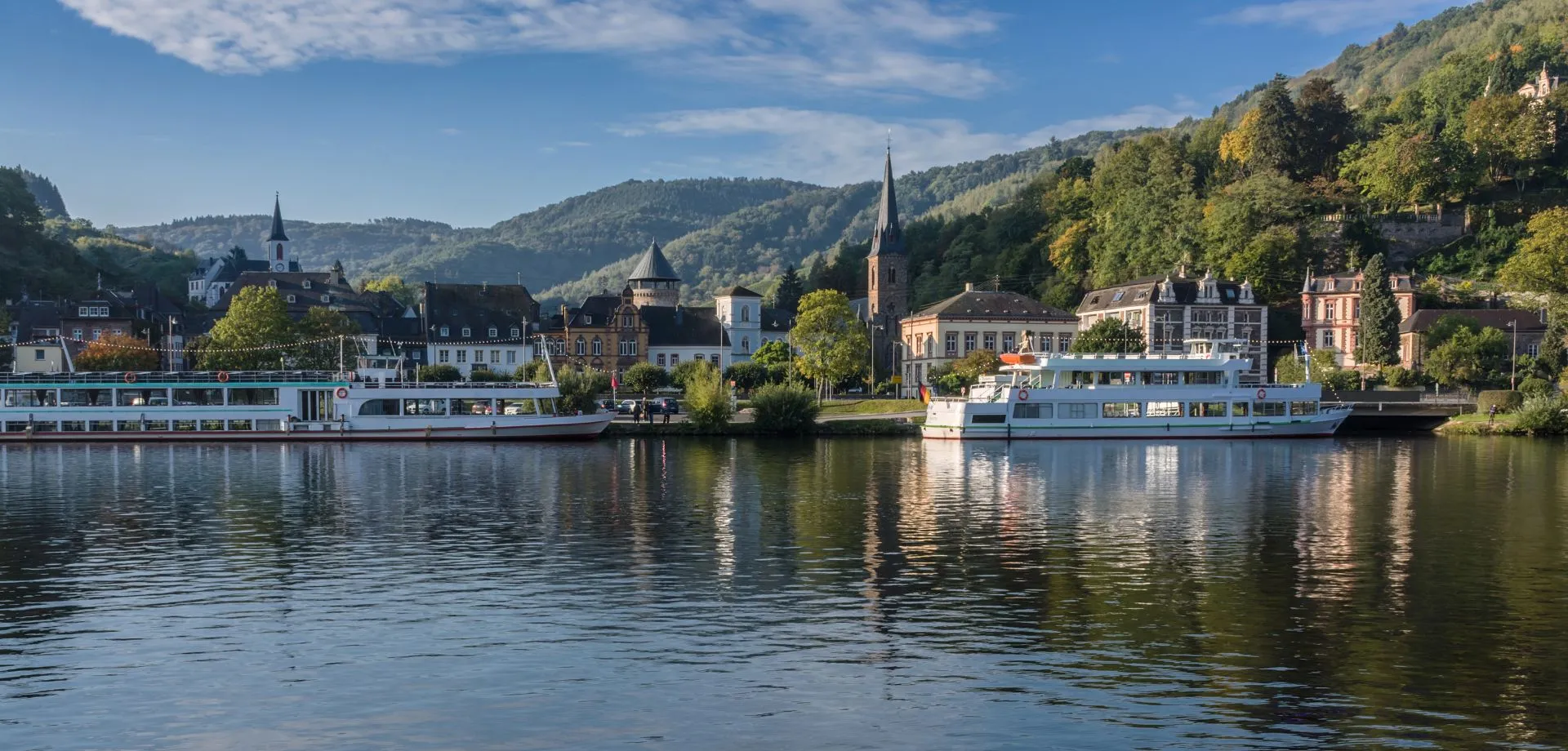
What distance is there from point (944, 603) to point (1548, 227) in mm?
104345

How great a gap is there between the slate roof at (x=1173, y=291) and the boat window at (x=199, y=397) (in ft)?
250

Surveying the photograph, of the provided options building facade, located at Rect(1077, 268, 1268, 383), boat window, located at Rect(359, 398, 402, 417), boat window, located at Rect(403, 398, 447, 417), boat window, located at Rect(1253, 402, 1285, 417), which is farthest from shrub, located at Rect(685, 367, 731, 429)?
building facade, located at Rect(1077, 268, 1268, 383)

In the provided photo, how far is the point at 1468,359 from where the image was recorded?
3858 inches

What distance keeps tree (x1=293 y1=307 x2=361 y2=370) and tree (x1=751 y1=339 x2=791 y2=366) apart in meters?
34.3

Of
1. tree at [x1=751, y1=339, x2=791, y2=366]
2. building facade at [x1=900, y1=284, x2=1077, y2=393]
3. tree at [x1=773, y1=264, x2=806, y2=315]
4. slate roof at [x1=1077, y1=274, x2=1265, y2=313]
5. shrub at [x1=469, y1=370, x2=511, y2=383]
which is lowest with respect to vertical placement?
shrub at [x1=469, y1=370, x2=511, y2=383]

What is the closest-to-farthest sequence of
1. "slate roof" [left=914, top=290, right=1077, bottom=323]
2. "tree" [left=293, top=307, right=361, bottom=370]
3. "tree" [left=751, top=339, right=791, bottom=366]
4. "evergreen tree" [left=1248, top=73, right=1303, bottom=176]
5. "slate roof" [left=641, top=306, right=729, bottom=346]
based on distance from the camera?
"tree" [left=293, top=307, right=361, bottom=370]
"tree" [left=751, top=339, right=791, bottom=366]
"slate roof" [left=914, top=290, right=1077, bottom=323]
"slate roof" [left=641, top=306, right=729, bottom=346]
"evergreen tree" [left=1248, top=73, right=1303, bottom=176]

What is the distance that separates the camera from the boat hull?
77312 millimetres

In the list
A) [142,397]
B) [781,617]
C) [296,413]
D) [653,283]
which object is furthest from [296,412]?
[653,283]

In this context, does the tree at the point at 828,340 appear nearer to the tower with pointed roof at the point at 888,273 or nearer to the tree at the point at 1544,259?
the tower with pointed roof at the point at 888,273

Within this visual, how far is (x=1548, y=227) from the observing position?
109312 mm

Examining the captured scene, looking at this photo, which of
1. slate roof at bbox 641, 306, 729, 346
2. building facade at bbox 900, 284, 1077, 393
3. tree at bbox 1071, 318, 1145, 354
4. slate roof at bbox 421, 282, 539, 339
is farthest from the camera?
slate roof at bbox 641, 306, 729, 346

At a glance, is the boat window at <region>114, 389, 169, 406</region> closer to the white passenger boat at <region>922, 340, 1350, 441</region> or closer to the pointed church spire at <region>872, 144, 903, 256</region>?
the white passenger boat at <region>922, 340, 1350, 441</region>

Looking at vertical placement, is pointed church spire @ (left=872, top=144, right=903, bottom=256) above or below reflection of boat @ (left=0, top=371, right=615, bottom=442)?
above

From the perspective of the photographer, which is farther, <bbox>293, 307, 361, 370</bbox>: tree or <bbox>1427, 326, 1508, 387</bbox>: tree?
<bbox>293, 307, 361, 370</bbox>: tree
